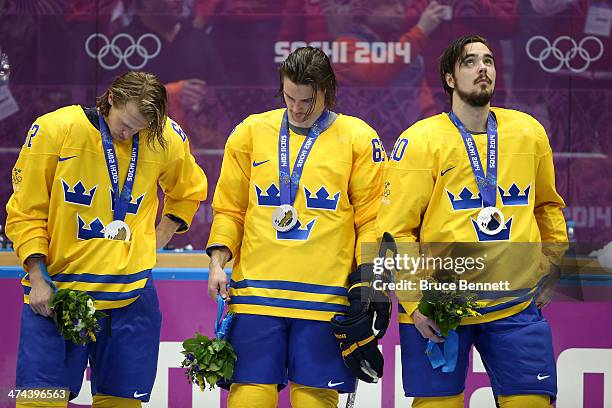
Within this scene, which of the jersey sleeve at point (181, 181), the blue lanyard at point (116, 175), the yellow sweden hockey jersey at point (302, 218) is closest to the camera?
the yellow sweden hockey jersey at point (302, 218)

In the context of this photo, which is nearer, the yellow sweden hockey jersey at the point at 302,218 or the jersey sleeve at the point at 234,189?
the yellow sweden hockey jersey at the point at 302,218

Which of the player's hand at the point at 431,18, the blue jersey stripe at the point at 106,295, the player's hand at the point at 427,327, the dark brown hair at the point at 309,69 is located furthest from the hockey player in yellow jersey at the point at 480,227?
the player's hand at the point at 431,18

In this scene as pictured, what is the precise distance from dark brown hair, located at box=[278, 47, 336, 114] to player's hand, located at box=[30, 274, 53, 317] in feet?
4.15

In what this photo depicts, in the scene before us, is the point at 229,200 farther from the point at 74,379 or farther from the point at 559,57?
the point at 559,57

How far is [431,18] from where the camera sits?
6977mm

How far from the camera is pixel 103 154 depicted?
4.56 m

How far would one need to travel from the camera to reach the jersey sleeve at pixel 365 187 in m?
4.54

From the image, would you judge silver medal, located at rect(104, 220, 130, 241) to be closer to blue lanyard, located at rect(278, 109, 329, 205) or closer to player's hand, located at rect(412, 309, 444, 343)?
blue lanyard, located at rect(278, 109, 329, 205)

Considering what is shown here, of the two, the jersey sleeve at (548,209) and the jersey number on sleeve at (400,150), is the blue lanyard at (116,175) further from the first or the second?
the jersey sleeve at (548,209)

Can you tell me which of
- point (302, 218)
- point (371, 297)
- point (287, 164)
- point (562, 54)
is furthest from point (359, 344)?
point (562, 54)

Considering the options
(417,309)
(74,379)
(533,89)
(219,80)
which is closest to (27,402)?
(74,379)

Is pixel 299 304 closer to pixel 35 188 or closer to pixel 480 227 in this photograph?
pixel 480 227

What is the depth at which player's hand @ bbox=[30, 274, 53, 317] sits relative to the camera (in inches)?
175

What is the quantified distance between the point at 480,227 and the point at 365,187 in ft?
1.65
